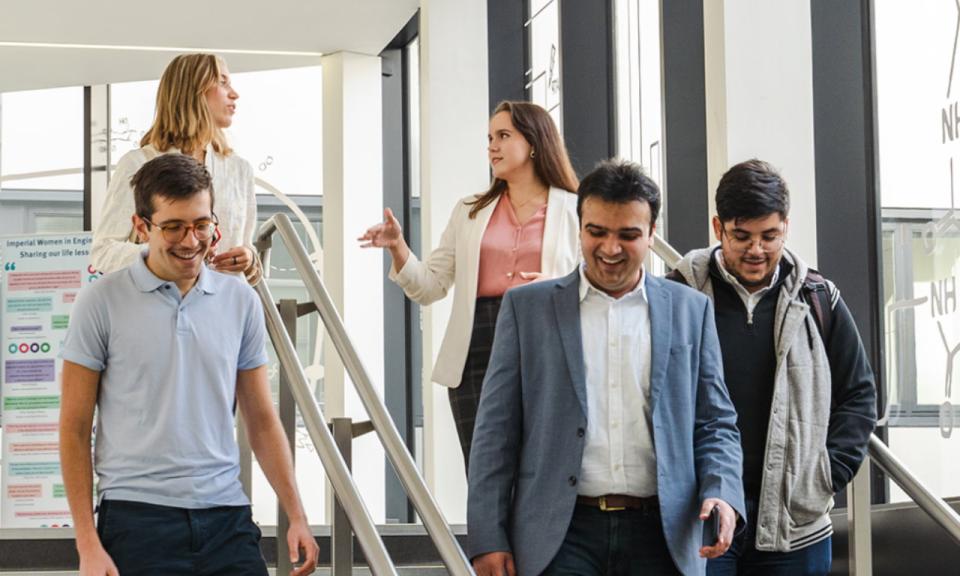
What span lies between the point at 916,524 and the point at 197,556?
2152mm

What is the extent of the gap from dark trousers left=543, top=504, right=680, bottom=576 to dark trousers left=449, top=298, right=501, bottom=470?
1158 millimetres

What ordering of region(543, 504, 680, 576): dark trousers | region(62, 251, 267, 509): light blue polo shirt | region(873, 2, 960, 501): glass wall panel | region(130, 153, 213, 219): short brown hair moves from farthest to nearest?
1. region(873, 2, 960, 501): glass wall panel
2. region(130, 153, 213, 219): short brown hair
3. region(62, 251, 267, 509): light blue polo shirt
4. region(543, 504, 680, 576): dark trousers

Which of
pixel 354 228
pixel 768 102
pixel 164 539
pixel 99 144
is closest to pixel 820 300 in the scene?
pixel 164 539

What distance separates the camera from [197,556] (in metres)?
2.57

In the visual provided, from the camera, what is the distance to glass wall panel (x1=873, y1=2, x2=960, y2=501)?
4.14m

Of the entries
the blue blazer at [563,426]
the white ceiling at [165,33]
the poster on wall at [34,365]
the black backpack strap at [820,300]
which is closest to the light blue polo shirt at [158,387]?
the blue blazer at [563,426]

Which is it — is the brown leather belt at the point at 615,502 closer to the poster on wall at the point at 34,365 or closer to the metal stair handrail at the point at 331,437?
the metal stair handrail at the point at 331,437

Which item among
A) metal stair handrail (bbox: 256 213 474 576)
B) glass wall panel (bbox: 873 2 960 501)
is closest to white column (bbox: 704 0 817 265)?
Result: glass wall panel (bbox: 873 2 960 501)

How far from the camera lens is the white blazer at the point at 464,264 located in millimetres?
3658

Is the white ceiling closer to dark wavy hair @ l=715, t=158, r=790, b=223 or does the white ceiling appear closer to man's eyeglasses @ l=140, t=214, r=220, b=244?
dark wavy hair @ l=715, t=158, r=790, b=223

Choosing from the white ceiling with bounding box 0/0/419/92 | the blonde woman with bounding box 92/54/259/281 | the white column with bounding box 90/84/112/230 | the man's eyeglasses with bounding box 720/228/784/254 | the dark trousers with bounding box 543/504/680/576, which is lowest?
the dark trousers with bounding box 543/504/680/576

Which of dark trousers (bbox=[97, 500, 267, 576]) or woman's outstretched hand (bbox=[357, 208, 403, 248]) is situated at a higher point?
woman's outstretched hand (bbox=[357, 208, 403, 248])

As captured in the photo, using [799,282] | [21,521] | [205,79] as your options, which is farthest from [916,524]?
[21,521]

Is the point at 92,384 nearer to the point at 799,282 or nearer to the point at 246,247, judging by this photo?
the point at 246,247
